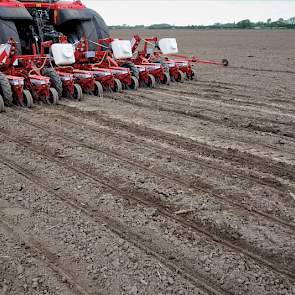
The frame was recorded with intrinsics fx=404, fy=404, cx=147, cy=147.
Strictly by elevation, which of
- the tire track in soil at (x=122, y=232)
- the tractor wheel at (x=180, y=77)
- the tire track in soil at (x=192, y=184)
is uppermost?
the tire track in soil at (x=122, y=232)

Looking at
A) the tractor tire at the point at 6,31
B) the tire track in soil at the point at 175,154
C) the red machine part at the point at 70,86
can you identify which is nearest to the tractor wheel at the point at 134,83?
the red machine part at the point at 70,86

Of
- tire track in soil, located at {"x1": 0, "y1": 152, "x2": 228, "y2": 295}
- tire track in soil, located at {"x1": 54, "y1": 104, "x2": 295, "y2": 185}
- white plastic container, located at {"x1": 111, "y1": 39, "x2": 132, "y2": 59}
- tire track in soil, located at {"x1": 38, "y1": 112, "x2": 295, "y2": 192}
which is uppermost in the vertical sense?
white plastic container, located at {"x1": 111, "y1": 39, "x2": 132, "y2": 59}

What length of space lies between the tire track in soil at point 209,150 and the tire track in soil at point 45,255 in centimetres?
257

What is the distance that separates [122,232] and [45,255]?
0.65 metres

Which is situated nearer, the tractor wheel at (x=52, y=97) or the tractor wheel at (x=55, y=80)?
the tractor wheel at (x=52, y=97)

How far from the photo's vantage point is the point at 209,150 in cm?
528

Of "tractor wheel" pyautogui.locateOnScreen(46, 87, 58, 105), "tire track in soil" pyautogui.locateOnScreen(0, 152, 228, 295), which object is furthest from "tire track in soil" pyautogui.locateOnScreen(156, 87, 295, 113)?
"tire track in soil" pyautogui.locateOnScreen(0, 152, 228, 295)

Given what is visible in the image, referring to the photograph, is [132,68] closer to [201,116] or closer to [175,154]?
[201,116]

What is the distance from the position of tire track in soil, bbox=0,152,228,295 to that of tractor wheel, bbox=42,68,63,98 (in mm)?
3505

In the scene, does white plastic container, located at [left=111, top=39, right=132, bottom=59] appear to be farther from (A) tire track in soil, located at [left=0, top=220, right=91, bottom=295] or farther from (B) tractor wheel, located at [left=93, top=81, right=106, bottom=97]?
(A) tire track in soil, located at [left=0, top=220, right=91, bottom=295]

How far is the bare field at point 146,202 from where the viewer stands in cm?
283

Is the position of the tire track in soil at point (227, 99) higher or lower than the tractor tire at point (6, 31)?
lower

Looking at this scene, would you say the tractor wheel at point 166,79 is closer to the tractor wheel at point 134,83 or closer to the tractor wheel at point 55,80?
the tractor wheel at point 134,83

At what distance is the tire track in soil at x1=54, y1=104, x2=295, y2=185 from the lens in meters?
4.70
